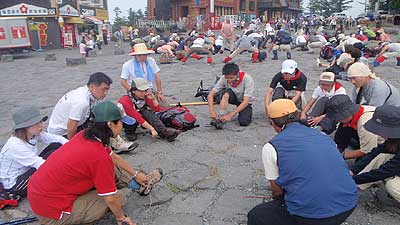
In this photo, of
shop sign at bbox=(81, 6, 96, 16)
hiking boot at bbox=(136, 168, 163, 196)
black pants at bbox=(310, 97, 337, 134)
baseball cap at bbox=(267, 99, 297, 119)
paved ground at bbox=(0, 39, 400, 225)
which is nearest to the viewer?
baseball cap at bbox=(267, 99, 297, 119)

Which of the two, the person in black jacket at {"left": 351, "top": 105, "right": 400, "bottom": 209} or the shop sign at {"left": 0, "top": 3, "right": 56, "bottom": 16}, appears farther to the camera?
the shop sign at {"left": 0, "top": 3, "right": 56, "bottom": 16}

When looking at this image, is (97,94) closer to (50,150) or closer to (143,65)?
(50,150)

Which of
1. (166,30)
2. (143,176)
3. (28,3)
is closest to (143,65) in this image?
(143,176)

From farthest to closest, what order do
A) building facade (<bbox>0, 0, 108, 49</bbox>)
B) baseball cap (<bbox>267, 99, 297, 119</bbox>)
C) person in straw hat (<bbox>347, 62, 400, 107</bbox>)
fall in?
building facade (<bbox>0, 0, 108, 49</bbox>), person in straw hat (<bbox>347, 62, 400, 107</bbox>), baseball cap (<bbox>267, 99, 297, 119</bbox>)

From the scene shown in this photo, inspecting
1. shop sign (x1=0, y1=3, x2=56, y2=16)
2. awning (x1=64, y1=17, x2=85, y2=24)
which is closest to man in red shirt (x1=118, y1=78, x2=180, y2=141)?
shop sign (x1=0, y1=3, x2=56, y2=16)

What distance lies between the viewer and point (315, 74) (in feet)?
32.7

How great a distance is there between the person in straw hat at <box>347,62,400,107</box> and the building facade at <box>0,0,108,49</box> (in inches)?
946

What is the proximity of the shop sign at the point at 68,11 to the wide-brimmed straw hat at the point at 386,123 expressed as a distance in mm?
27086

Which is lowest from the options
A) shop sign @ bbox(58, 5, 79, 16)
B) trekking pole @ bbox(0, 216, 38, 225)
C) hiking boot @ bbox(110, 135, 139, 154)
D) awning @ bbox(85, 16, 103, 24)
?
trekking pole @ bbox(0, 216, 38, 225)

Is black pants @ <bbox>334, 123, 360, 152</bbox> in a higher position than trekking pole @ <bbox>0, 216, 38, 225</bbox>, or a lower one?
higher

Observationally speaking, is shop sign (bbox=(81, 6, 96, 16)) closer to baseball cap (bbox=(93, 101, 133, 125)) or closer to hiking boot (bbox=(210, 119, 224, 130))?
hiking boot (bbox=(210, 119, 224, 130))

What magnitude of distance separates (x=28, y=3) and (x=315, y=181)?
26792 mm

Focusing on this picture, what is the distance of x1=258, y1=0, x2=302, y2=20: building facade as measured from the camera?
45531 mm

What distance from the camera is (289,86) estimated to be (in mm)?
5492
